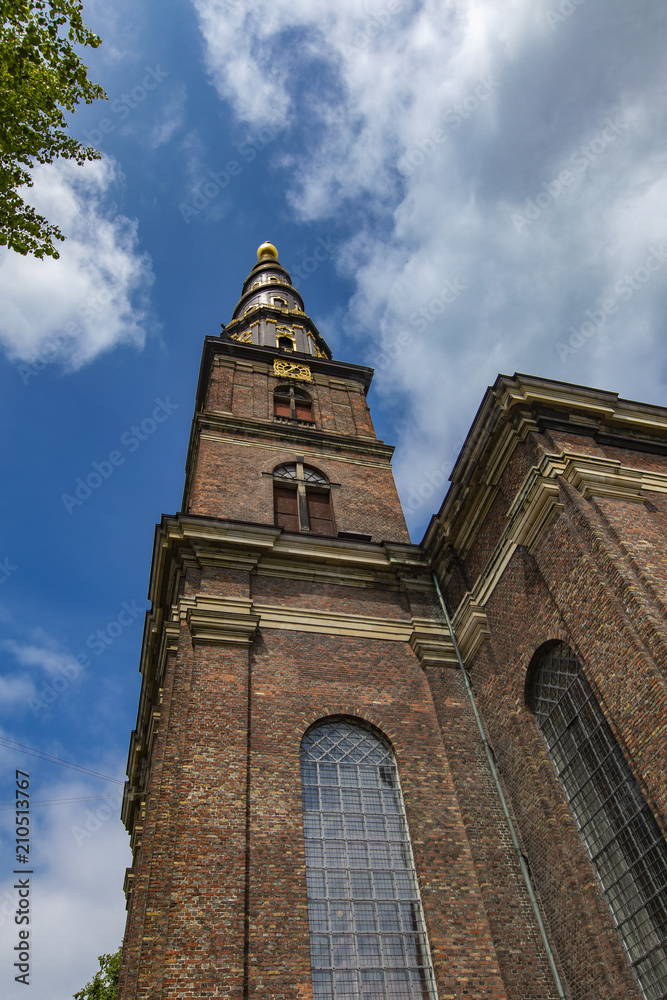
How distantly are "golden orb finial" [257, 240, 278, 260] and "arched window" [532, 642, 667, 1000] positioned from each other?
33844mm

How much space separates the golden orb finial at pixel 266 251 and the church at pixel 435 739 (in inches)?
1094

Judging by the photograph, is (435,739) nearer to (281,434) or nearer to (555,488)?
(555,488)

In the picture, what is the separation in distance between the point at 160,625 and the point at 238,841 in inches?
227

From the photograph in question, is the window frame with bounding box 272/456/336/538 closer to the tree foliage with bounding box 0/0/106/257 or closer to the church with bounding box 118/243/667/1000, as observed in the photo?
the church with bounding box 118/243/667/1000

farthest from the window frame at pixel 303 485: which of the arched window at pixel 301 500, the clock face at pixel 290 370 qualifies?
the clock face at pixel 290 370

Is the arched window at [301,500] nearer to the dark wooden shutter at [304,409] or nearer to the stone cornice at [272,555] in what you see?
the stone cornice at [272,555]

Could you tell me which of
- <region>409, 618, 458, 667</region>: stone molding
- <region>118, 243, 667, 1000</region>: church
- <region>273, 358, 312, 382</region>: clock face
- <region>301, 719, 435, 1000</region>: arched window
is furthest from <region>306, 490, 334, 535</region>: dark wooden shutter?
<region>273, 358, 312, 382</region>: clock face

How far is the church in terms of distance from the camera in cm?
902

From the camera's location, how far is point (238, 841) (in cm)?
980

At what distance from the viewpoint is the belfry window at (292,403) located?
22422 mm

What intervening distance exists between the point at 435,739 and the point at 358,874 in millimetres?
2755

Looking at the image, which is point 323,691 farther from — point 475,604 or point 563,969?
point 563,969

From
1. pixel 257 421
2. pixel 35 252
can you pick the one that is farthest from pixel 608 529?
pixel 257 421

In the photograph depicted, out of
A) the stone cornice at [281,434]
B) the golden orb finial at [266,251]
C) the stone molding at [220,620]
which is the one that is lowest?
the stone molding at [220,620]
